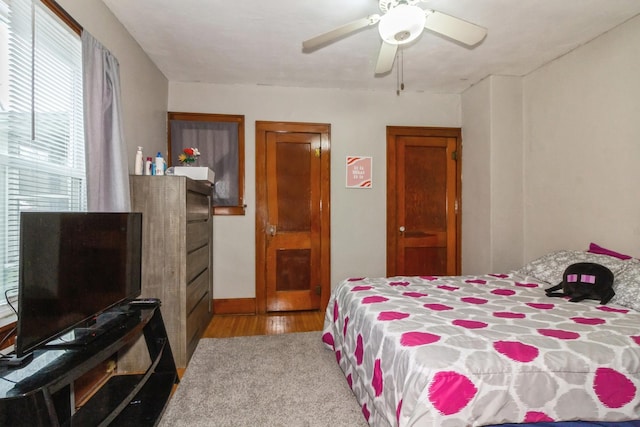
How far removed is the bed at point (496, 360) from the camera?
1.24 meters

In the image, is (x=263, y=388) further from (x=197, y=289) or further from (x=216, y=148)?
(x=216, y=148)

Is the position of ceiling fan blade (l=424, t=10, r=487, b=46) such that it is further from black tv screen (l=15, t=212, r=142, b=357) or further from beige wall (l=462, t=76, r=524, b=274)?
black tv screen (l=15, t=212, r=142, b=357)

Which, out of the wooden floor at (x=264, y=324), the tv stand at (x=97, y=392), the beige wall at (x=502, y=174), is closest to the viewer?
the tv stand at (x=97, y=392)

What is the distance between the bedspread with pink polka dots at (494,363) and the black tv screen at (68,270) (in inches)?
52.9

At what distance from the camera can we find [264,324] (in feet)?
11.0

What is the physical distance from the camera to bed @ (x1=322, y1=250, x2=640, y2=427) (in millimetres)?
1240

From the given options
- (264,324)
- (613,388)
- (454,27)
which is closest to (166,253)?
(264,324)

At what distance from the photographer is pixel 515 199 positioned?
11.4ft

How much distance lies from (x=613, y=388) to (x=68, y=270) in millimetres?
2250

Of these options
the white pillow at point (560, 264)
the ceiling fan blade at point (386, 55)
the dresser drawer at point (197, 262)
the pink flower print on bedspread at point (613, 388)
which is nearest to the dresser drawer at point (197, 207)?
the dresser drawer at point (197, 262)

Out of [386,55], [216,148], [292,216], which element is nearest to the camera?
[386,55]

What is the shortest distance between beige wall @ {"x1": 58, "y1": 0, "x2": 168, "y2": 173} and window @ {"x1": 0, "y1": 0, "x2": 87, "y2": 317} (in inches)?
9.3

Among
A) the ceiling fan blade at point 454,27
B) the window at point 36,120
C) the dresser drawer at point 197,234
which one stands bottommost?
the dresser drawer at point 197,234

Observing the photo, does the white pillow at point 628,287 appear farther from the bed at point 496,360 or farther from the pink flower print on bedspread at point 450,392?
the pink flower print on bedspread at point 450,392
